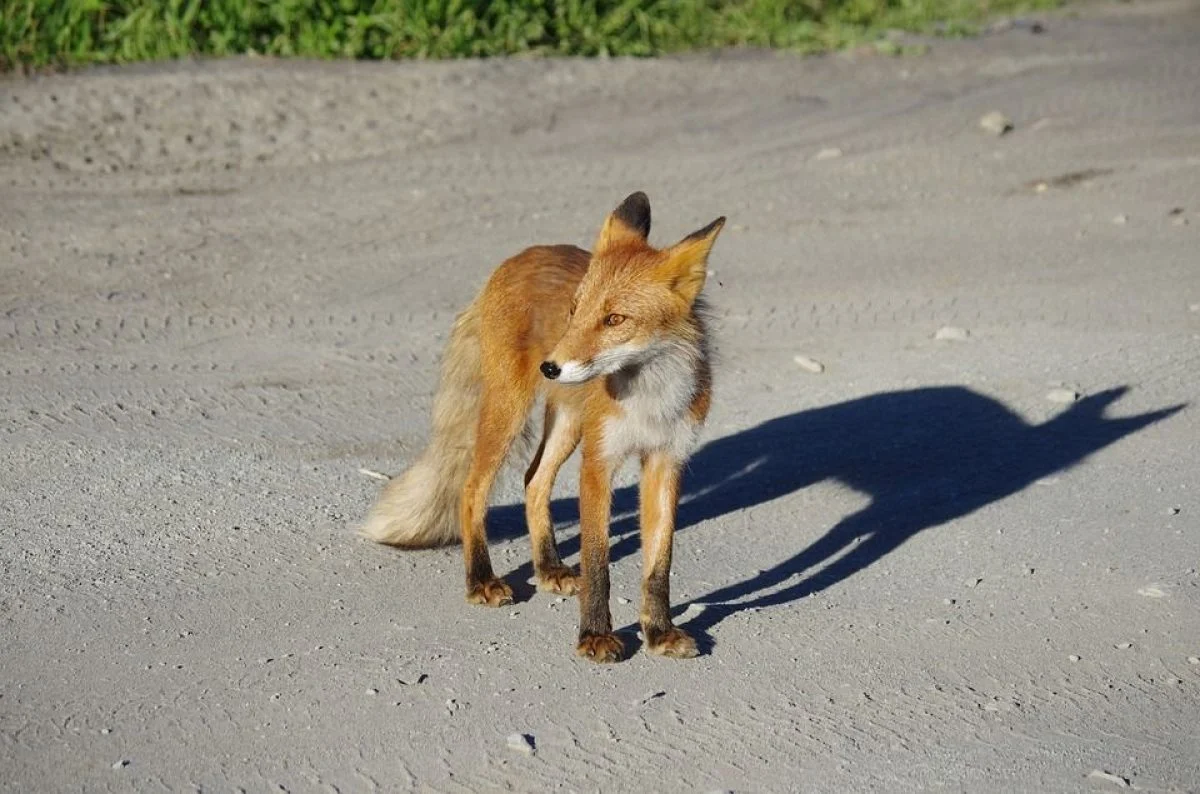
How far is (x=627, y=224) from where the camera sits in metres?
5.62

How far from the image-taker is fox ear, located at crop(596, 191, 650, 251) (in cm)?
552

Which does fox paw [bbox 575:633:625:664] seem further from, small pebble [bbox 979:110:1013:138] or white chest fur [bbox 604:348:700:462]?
small pebble [bbox 979:110:1013:138]

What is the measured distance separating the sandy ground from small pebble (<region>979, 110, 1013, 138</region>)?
109 millimetres

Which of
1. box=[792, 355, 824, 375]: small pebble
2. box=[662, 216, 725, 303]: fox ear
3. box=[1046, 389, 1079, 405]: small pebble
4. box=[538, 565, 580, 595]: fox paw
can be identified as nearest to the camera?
box=[662, 216, 725, 303]: fox ear

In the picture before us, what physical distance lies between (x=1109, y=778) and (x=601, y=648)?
166 centimetres

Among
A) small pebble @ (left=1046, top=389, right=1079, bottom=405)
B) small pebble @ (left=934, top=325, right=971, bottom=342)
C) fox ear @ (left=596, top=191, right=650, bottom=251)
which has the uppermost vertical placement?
fox ear @ (left=596, top=191, right=650, bottom=251)

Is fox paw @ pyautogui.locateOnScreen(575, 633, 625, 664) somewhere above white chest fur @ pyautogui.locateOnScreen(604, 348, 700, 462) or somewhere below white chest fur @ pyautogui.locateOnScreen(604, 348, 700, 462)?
below

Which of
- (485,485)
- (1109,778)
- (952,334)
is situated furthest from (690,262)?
(952,334)

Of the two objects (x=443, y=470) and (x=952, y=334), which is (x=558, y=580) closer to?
(x=443, y=470)

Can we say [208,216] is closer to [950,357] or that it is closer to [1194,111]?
[950,357]

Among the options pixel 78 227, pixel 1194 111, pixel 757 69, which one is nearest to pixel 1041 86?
pixel 1194 111

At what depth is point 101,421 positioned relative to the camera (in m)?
7.54

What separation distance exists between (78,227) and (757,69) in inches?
256

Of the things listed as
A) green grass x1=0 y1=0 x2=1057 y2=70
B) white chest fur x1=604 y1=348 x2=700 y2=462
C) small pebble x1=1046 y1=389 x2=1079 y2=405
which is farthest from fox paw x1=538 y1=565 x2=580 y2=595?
green grass x1=0 y1=0 x2=1057 y2=70
